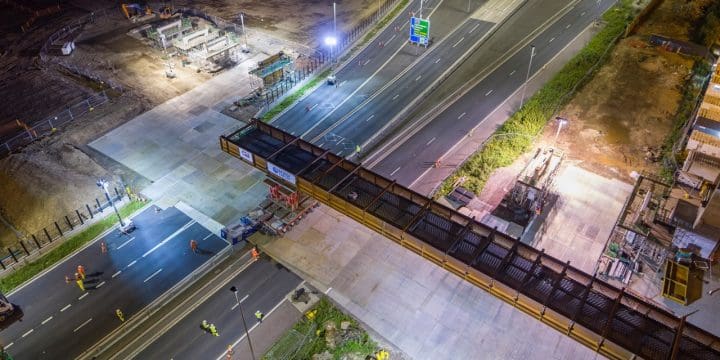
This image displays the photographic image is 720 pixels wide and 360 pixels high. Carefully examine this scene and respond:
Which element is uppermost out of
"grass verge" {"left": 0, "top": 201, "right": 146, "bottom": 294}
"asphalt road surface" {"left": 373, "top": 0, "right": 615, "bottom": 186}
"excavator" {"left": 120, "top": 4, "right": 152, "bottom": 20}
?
"excavator" {"left": 120, "top": 4, "right": 152, "bottom": 20}

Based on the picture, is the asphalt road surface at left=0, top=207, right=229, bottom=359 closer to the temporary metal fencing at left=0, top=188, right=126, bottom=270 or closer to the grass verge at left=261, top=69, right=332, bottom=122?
the temporary metal fencing at left=0, top=188, right=126, bottom=270

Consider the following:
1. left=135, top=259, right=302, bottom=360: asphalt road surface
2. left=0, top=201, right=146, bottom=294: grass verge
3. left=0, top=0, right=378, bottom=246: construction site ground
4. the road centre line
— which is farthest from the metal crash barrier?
left=0, top=0, right=378, bottom=246: construction site ground

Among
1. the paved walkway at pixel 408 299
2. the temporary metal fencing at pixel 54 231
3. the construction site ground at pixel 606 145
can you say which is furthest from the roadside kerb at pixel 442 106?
the temporary metal fencing at pixel 54 231

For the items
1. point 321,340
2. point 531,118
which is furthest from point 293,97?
point 321,340

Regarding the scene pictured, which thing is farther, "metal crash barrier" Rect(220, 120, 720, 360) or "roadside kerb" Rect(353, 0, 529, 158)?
"roadside kerb" Rect(353, 0, 529, 158)

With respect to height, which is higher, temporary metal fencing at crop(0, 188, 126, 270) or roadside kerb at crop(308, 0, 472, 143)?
roadside kerb at crop(308, 0, 472, 143)

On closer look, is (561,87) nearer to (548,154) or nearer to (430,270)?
(548,154)

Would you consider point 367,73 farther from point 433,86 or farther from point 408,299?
point 408,299
